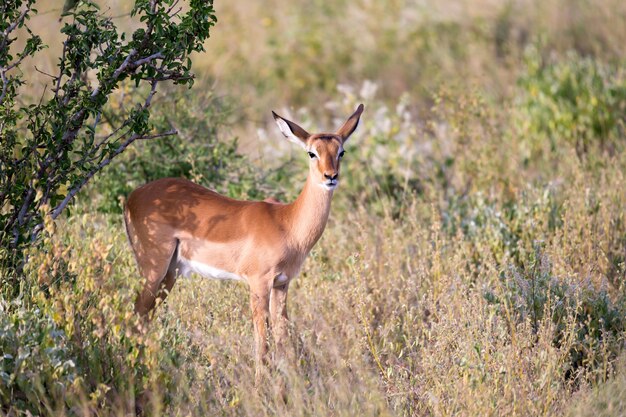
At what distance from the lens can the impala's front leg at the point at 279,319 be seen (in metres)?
5.43

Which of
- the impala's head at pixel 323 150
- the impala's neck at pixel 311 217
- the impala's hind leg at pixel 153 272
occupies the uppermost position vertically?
the impala's head at pixel 323 150

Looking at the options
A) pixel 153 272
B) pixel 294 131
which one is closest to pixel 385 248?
pixel 294 131

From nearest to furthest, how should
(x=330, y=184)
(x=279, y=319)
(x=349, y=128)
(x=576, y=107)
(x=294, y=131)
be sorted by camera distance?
(x=330, y=184) < (x=279, y=319) < (x=294, y=131) < (x=349, y=128) < (x=576, y=107)

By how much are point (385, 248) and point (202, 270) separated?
1887 mm

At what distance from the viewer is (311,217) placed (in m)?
5.68

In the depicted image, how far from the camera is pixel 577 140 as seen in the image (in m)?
10.2

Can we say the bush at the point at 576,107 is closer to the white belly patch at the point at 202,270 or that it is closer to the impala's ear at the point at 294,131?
the impala's ear at the point at 294,131

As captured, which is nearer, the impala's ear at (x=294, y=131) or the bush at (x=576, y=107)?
the impala's ear at (x=294, y=131)

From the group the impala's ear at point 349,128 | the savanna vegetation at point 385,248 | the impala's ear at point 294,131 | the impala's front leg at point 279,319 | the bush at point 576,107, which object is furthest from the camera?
the bush at point 576,107

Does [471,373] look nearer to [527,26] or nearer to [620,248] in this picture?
A: [620,248]

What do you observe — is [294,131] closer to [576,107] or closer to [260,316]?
[260,316]

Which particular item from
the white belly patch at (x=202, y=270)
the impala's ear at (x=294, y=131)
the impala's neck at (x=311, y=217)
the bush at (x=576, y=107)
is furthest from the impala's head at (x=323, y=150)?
the bush at (x=576, y=107)

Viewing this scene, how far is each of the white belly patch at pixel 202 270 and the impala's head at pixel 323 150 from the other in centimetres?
78

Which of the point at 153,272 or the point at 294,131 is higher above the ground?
the point at 294,131
